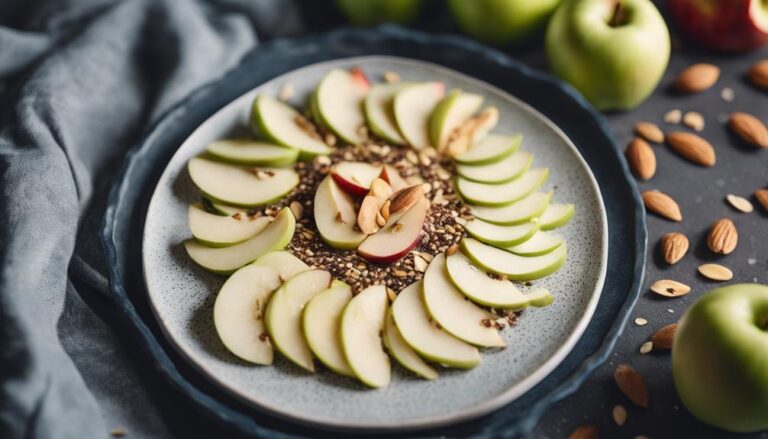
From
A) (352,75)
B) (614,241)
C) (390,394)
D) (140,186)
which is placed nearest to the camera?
(390,394)

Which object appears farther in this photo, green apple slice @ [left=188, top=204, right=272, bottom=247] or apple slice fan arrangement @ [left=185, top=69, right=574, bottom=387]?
green apple slice @ [left=188, top=204, right=272, bottom=247]

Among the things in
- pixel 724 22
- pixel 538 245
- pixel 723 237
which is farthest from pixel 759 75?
pixel 538 245

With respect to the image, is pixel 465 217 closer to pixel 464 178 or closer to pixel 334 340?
pixel 464 178

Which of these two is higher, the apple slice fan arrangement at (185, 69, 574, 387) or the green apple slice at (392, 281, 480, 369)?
the apple slice fan arrangement at (185, 69, 574, 387)

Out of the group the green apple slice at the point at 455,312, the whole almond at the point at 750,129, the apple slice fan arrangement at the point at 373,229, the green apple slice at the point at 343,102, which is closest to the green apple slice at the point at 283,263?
the apple slice fan arrangement at the point at 373,229

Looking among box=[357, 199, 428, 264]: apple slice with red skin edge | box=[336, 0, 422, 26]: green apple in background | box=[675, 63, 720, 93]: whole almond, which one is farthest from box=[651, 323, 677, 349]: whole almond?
box=[336, 0, 422, 26]: green apple in background

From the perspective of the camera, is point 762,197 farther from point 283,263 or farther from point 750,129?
point 283,263

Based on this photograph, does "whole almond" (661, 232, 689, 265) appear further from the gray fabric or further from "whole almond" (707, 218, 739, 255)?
the gray fabric

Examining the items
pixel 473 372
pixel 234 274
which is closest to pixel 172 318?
pixel 234 274

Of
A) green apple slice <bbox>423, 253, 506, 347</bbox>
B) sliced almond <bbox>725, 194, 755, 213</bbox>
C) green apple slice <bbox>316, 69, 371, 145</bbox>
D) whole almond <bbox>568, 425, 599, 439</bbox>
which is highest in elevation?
green apple slice <bbox>316, 69, 371, 145</bbox>
